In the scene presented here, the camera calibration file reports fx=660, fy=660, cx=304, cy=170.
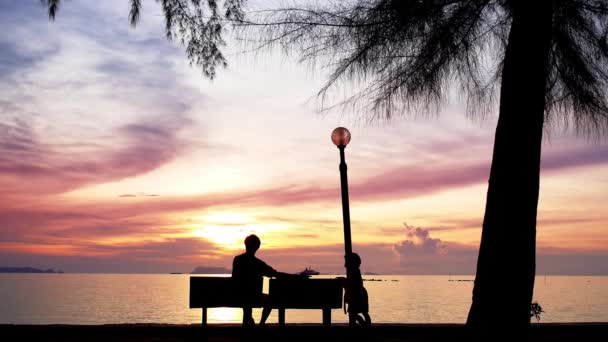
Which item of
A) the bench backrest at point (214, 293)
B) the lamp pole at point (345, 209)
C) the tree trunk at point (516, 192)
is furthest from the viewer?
the bench backrest at point (214, 293)

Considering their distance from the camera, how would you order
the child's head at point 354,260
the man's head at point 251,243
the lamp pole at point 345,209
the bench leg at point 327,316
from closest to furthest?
1. the lamp pole at point 345,209
2. the child's head at point 354,260
3. the man's head at point 251,243
4. the bench leg at point 327,316

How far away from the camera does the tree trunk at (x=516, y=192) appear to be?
7.71 m

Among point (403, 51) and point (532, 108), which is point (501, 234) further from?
point (403, 51)

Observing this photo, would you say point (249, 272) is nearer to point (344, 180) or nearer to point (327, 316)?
point (327, 316)

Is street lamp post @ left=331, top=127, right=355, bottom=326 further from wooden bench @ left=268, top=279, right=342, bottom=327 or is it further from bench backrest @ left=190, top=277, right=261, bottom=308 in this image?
bench backrest @ left=190, top=277, right=261, bottom=308

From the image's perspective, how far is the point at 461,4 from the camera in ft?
31.9

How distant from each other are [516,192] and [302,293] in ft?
11.4

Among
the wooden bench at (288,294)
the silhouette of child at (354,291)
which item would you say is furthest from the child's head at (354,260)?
the wooden bench at (288,294)

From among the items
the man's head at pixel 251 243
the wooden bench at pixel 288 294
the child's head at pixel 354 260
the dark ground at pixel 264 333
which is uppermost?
the man's head at pixel 251 243

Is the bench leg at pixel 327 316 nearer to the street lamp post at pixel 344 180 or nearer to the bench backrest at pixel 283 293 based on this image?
the bench backrest at pixel 283 293

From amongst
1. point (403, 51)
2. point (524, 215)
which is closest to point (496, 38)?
point (403, 51)

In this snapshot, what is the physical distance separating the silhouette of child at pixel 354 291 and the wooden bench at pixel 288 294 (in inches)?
10.2

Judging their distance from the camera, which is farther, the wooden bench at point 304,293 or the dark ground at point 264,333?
the wooden bench at point 304,293

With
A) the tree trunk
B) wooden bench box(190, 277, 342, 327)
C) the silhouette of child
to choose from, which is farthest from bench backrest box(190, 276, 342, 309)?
the tree trunk
